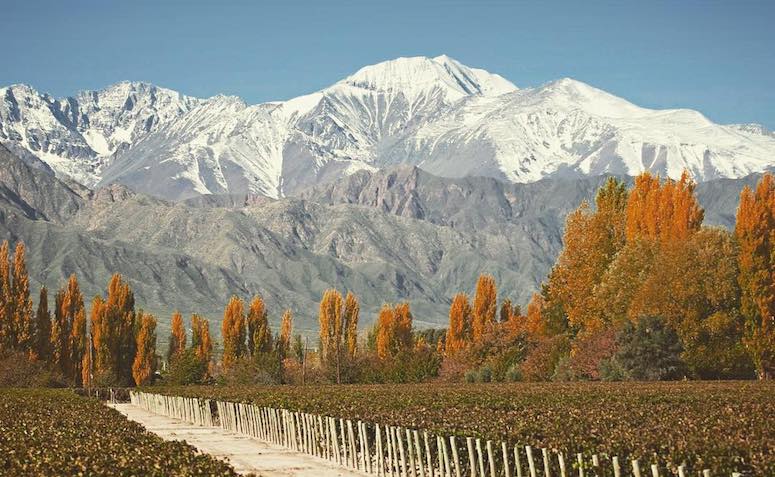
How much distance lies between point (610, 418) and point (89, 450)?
1641cm

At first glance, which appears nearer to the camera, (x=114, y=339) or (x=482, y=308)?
(x=114, y=339)

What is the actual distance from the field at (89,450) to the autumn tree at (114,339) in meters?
60.0

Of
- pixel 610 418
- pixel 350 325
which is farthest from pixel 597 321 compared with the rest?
pixel 350 325

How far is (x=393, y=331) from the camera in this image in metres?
120

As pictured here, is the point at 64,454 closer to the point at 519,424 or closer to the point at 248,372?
the point at 519,424

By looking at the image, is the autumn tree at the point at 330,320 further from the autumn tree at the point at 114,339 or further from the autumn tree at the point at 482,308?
the autumn tree at the point at 114,339

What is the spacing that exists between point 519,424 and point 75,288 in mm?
84801

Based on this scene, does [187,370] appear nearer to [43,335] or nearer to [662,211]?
[43,335]

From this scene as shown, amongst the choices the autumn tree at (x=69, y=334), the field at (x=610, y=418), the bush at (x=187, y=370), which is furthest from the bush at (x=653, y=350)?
the autumn tree at (x=69, y=334)

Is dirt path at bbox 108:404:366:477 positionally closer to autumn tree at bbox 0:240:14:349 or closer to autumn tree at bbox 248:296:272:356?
autumn tree at bbox 0:240:14:349

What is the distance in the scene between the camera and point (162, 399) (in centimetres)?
6869

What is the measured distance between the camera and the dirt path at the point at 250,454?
112ft

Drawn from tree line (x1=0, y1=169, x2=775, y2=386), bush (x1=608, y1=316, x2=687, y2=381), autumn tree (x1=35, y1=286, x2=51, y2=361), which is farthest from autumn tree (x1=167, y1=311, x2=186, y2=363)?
bush (x1=608, y1=316, x2=687, y2=381)

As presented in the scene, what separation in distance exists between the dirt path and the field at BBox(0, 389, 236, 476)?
2.25 meters
